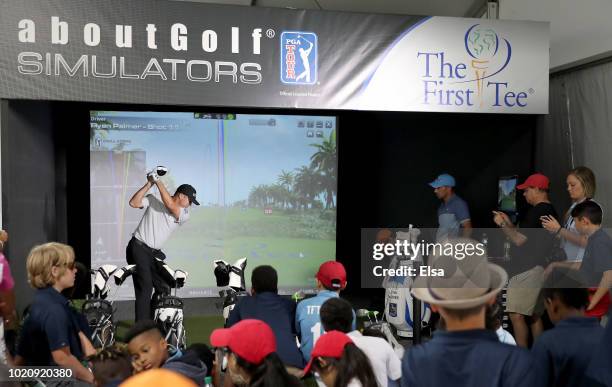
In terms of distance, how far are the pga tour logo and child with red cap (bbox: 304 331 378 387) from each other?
2.79 metres

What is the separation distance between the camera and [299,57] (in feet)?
15.0

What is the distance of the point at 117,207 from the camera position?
5.84 m

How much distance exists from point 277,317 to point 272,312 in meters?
0.04

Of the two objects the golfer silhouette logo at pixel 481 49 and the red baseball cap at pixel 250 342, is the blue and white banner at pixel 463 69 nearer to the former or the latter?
the golfer silhouette logo at pixel 481 49

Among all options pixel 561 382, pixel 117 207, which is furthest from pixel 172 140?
pixel 561 382

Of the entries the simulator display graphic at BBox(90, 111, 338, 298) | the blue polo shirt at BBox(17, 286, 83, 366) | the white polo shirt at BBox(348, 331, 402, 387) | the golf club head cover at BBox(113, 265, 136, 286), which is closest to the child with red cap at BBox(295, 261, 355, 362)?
the white polo shirt at BBox(348, 331, 402, 387)

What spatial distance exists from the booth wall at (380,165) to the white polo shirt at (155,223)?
34.9 inches

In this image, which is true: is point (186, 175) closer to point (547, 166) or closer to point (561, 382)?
point (547, 166)

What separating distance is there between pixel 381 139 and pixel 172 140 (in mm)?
2290

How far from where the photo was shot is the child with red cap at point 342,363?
84.4 inches

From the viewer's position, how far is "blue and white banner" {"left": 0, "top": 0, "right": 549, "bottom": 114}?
418 cm

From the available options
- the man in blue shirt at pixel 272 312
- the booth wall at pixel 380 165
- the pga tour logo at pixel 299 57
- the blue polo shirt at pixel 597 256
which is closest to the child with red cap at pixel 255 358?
the man in blue shirt at pixel 272 312

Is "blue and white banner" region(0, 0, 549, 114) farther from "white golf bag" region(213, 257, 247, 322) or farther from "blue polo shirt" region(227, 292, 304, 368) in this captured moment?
"blue polo shirt" region(227, 292, 304, 368)


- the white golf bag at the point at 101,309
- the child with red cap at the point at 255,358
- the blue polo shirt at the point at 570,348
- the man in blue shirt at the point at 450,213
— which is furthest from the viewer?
the man in blue shirt at the point at 450,213
